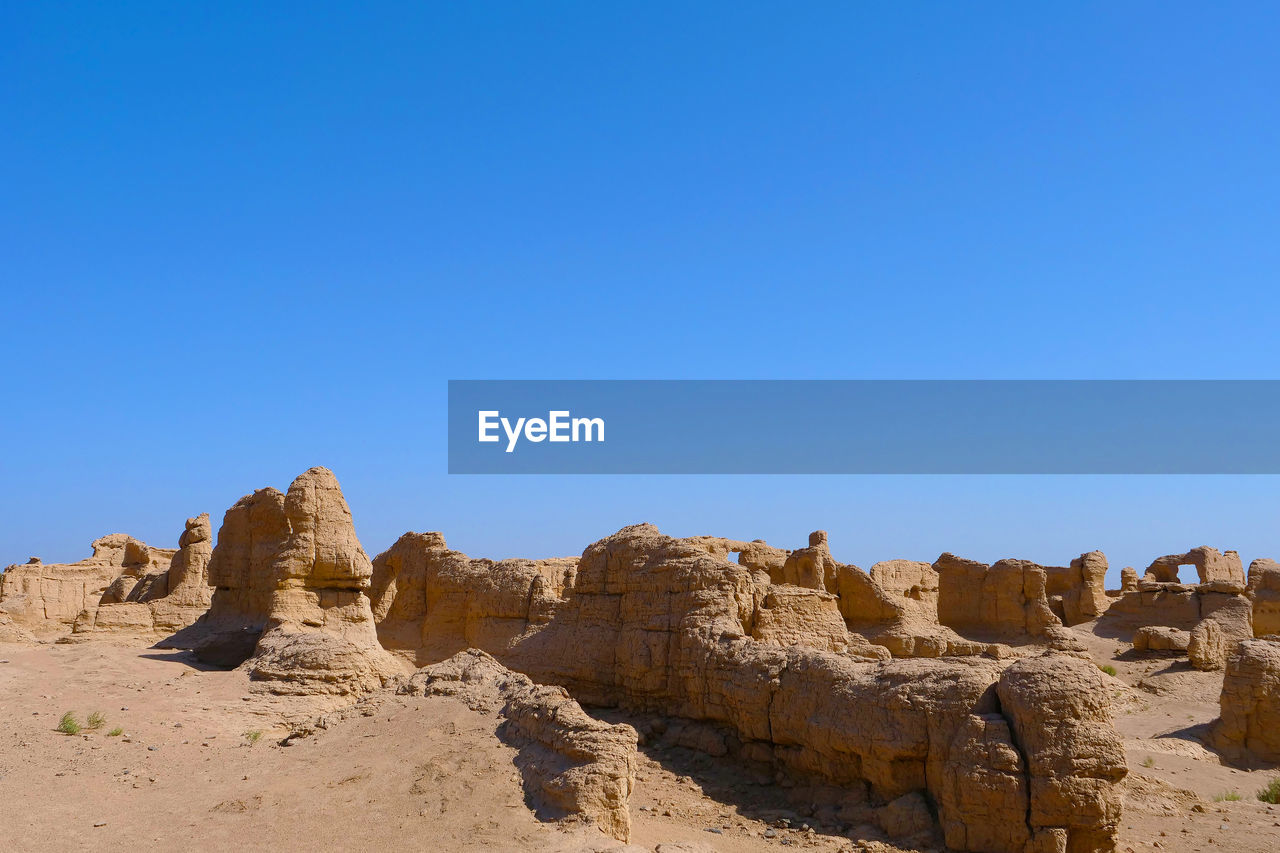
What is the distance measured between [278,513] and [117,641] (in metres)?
3.30

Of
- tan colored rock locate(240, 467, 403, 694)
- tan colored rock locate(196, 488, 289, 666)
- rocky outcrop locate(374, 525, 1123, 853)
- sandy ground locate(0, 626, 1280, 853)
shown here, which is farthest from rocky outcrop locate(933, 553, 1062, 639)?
tan colored rock locate(196, 488, 289, 666)

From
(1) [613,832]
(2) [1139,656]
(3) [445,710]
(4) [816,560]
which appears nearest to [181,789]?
(3) [445,710]

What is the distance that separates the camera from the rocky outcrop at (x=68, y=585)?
2302cm

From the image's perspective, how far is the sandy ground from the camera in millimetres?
7402

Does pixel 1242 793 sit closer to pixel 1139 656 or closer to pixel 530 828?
pixel 530 828

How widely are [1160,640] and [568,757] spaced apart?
19235 mm

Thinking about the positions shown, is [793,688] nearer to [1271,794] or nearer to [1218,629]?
[1271,794]

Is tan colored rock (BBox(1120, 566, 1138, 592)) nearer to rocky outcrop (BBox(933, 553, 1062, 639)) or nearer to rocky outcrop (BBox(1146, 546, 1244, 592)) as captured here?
rocky outcrop (BBox(1146, 546, 1244, 592))

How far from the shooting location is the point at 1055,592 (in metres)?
30.6

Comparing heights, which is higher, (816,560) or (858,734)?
(816,560)

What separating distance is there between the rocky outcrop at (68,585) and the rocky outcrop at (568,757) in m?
16.8

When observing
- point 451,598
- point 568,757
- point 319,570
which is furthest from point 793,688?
point 451,598

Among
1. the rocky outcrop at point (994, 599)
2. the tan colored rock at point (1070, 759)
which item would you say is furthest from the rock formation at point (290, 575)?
the rocky outcrop at point (994, 599)

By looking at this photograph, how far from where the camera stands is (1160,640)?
73.6 feet
